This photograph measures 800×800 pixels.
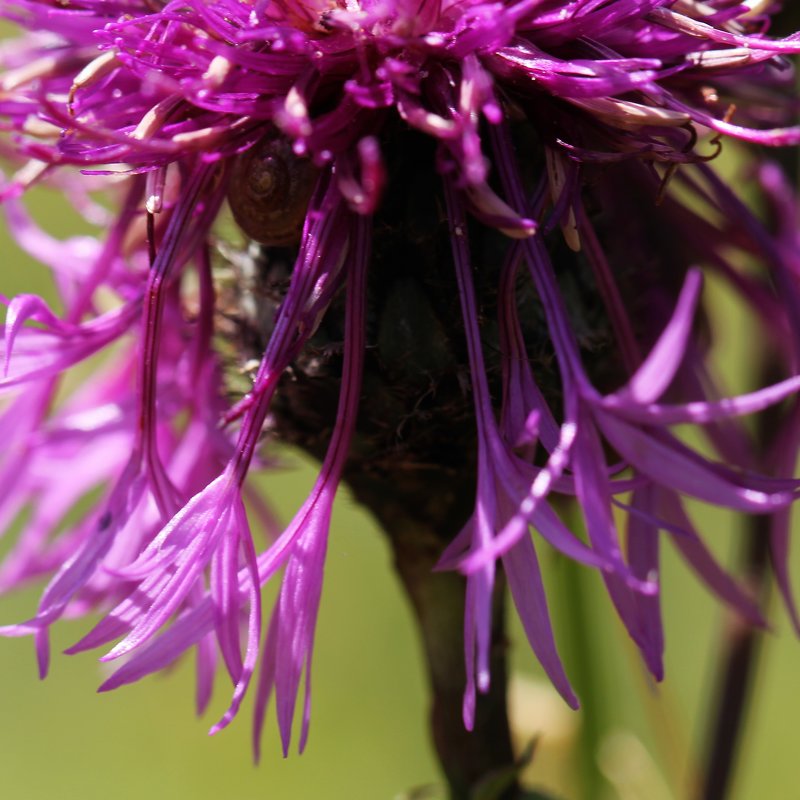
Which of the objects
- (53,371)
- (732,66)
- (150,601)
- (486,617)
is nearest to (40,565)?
(53,371)

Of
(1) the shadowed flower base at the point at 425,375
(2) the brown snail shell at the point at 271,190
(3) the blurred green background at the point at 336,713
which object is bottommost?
(3) the blurred green background at the point at 336,713

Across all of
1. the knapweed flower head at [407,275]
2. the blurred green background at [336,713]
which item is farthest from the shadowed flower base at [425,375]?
the blurred green background at [336,713]

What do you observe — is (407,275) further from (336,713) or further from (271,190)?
(336,713)

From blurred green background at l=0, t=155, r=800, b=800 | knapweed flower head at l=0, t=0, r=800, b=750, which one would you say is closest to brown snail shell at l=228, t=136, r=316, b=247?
knapweed flower head at l=0, t=0, r=800, b=750

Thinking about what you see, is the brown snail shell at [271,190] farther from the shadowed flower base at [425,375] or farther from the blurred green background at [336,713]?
the blurred green background at [336,713]

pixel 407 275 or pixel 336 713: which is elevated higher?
pixel 407 275

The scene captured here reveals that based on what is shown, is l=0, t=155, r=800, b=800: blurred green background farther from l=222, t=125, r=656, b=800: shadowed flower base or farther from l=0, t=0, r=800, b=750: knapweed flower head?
l=0, t=0, r=800, b=750: knapweed flower head

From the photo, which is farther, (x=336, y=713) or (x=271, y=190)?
(x=336, y=713)

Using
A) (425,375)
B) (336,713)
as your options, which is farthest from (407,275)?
(336,713)
